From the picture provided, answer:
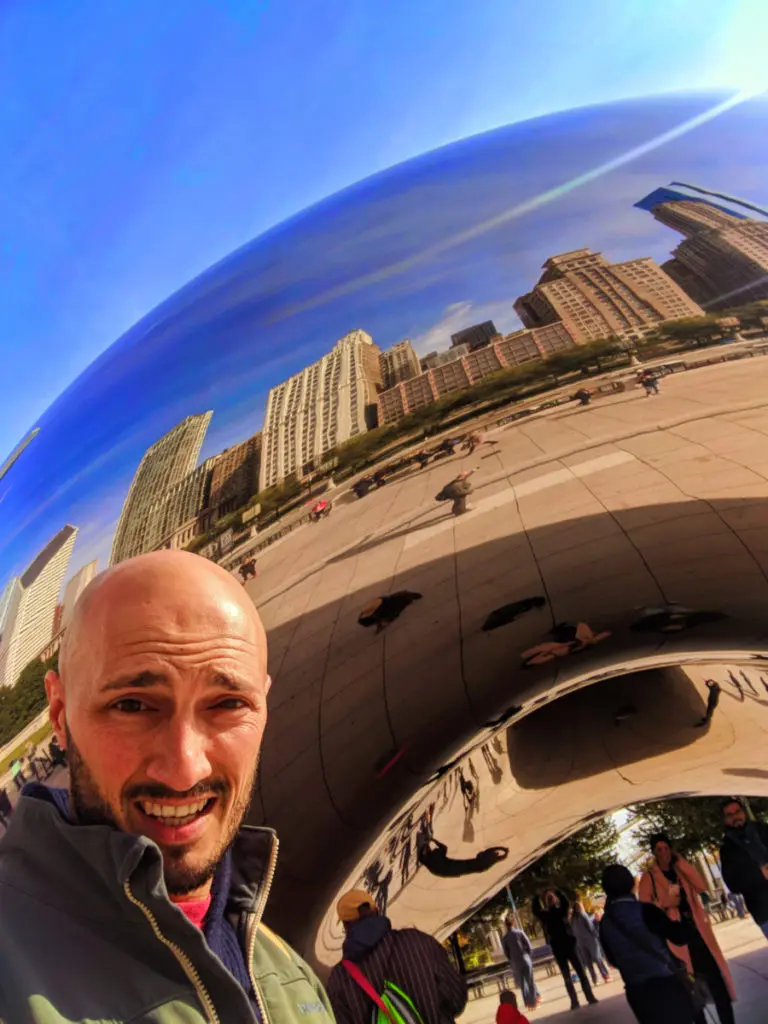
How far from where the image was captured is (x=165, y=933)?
1.14 meters

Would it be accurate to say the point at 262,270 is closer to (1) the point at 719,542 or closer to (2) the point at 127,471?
(2) the point at 127,471

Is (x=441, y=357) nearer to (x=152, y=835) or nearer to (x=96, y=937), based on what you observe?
(x=152, y=835)

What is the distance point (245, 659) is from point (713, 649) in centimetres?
150

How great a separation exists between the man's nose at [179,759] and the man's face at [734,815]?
2325 mm

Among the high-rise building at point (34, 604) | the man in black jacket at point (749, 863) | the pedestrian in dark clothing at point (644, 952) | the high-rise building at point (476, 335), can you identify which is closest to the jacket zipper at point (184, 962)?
the high-rise building at point (34, 604)

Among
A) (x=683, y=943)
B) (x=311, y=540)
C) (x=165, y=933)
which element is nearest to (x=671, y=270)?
(x=311, y=540)

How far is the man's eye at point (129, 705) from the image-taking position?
1.34 meters

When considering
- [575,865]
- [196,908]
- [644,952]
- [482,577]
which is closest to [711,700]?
[644,952]

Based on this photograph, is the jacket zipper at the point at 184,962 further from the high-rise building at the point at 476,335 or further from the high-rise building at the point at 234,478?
the high-rise building at the point at 476,335

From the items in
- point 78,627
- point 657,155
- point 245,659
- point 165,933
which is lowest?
point 165,933

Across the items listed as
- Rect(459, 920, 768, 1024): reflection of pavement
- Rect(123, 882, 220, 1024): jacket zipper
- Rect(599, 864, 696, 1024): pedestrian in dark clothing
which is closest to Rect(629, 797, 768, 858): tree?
Rect(459, 920, 768, 1024): reflection of pavement

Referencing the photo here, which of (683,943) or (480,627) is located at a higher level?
(480,627)

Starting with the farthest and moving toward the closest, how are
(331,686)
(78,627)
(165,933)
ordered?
(331,686) → (78,627) → (165,933)

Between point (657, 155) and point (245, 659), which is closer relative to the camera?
point (245, 659)
